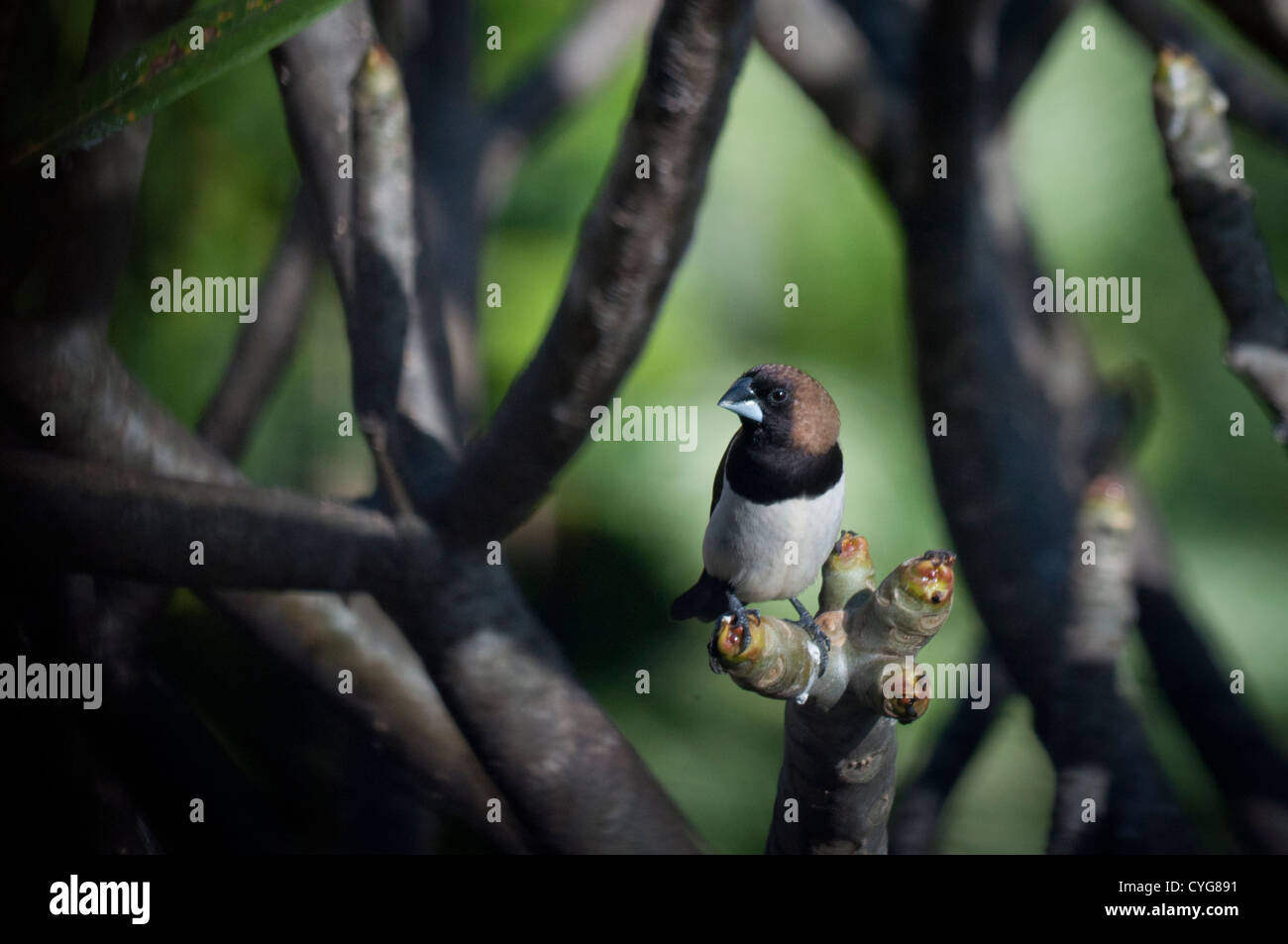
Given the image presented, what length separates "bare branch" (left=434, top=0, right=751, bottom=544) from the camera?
58 cm

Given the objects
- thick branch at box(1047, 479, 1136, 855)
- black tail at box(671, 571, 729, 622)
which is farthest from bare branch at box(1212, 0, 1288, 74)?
black tail at box(671, 571, 729, 622)

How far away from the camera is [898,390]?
1.49m

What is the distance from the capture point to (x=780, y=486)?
70 centimetres

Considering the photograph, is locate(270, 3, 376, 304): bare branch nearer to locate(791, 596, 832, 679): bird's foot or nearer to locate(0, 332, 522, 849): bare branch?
locate(0, 332, 522, 849): bare branch

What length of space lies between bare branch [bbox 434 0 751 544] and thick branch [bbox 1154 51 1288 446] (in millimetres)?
274

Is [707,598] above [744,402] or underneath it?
underneath

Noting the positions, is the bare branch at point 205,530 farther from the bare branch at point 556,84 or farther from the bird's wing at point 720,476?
the bare branch at point 556,84

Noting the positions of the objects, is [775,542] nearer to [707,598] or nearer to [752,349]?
[707,598]

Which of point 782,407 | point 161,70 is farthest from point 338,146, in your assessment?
point 782,407

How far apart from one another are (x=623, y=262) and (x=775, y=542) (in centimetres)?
19

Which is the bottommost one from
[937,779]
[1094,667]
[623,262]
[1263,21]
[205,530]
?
[937,779]

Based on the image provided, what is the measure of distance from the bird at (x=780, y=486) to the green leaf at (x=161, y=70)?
0.33m

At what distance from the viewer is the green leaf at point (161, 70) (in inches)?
27.2
